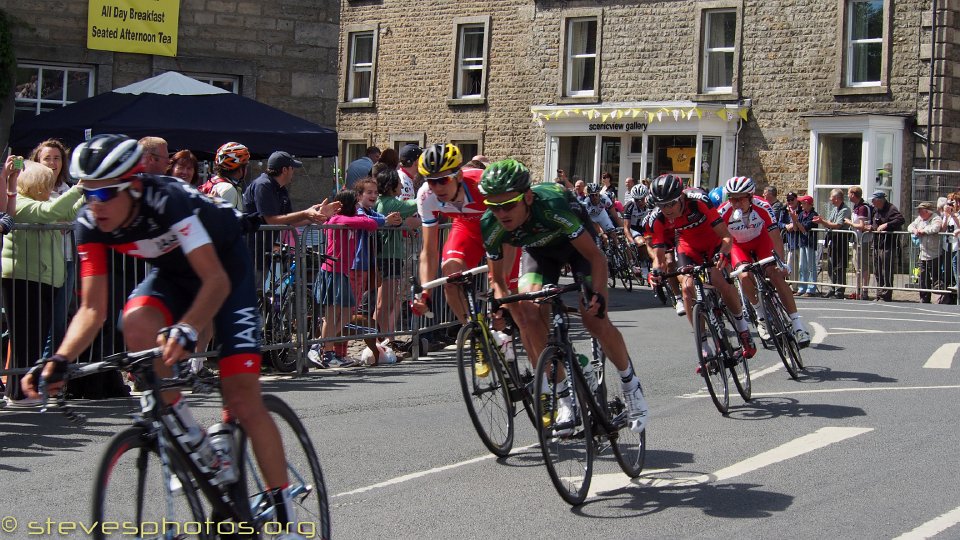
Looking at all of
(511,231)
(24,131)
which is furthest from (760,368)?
(24,131)

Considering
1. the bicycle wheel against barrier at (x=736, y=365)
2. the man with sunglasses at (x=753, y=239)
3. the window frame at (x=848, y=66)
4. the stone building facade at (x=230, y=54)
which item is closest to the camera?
the bicycle wheel against barrier at (x=736, y=365)

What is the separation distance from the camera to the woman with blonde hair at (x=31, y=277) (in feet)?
31.8

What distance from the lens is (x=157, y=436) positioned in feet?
15.7

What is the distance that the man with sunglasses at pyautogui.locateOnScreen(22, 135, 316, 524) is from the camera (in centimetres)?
494

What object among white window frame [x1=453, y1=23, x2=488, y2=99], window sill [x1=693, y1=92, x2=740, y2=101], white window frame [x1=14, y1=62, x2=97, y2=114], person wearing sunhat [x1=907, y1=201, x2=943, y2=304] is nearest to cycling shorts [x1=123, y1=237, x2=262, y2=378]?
white window frame [x1=14, y1=62, x2=97, y2=114]

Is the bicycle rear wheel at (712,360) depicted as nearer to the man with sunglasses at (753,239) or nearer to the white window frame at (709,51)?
the man with sunglasses at (753,239)

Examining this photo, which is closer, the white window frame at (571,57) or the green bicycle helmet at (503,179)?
the green bicycle helmet at (503,179)

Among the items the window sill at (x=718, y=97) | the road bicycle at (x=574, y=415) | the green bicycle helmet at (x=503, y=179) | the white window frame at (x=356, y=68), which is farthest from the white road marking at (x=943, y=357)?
the white window frame at (x=356, y=68)

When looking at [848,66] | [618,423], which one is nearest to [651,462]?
[618,423]

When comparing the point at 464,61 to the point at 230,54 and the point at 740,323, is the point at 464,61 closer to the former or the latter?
the point at 230,54

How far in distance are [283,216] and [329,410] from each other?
2748 millimetres

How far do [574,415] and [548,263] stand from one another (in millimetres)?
1383

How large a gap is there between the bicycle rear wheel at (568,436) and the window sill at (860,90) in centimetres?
2524

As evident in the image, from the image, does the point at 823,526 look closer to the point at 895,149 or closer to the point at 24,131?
the point at 24,131
